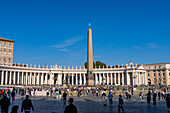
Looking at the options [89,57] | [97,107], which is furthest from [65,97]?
[89,57]

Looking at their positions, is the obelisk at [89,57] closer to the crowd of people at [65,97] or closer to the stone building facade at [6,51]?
the crowd of people at [65,97]

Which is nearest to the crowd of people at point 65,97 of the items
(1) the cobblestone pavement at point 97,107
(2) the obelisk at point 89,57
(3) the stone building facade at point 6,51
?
(1) the cobblestone pavement at point 97,107

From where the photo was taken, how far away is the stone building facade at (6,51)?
6869 centimetres

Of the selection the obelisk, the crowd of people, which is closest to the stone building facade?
the crowd of people

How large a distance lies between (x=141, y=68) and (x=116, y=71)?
37.3ft

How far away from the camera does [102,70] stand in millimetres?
80625

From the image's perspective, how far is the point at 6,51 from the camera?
70625 mm

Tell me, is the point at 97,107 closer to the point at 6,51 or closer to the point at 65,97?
the point at 65,97

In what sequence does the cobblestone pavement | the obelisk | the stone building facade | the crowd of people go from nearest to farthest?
1. the crowd of people
2. the cobblestone pavement
3. the obelisk
4. the stone building facade

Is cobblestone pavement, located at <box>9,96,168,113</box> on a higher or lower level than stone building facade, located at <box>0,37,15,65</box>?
lower

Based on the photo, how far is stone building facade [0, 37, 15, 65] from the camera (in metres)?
68.7

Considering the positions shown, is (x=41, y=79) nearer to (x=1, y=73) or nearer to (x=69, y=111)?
(x=1, y=73)

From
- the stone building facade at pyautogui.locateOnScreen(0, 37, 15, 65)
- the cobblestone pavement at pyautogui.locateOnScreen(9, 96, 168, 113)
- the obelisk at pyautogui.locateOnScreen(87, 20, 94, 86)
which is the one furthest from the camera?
the stone building facade at pyautogui.locateOnScreen(0, 37, 15, 65)

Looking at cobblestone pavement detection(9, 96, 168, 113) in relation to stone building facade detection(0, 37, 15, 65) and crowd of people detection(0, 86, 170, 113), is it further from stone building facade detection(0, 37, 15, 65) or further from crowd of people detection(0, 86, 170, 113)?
stone building facade detection(0, 37, 15, 65)
